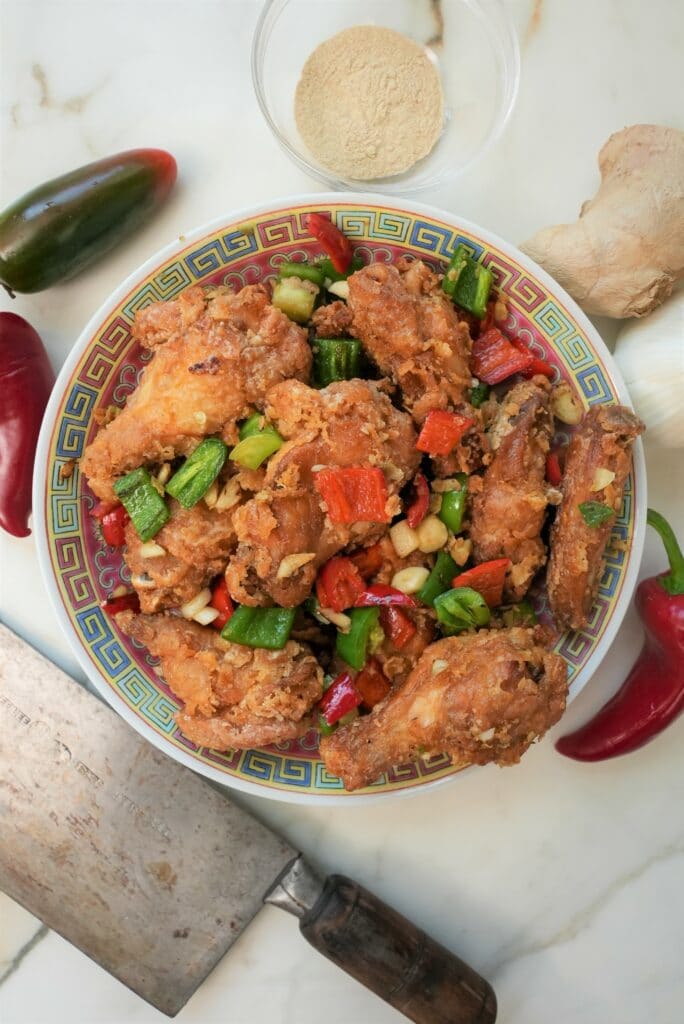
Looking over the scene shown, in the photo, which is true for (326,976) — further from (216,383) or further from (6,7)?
(6,7)

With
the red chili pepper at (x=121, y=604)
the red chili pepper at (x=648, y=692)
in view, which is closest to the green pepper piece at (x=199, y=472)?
the red chili pepper at (x=121, y=604)

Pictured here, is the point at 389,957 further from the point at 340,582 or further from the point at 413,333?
the point at 413,333

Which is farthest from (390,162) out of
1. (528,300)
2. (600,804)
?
(600,804)

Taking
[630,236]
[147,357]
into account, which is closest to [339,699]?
[147,357]

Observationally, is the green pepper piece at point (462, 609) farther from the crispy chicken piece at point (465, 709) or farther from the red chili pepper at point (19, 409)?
the red chili pepper at point (19, 409)

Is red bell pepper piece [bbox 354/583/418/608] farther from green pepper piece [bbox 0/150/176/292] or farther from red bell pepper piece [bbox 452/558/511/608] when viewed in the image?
green pepper piece [bbox 0/150/176/292]

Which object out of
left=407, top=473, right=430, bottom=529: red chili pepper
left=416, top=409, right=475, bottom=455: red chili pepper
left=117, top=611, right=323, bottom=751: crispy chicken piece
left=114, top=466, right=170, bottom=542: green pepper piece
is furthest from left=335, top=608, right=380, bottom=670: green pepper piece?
left=114, top=466, right=170, bottom=542: green pepper piece
